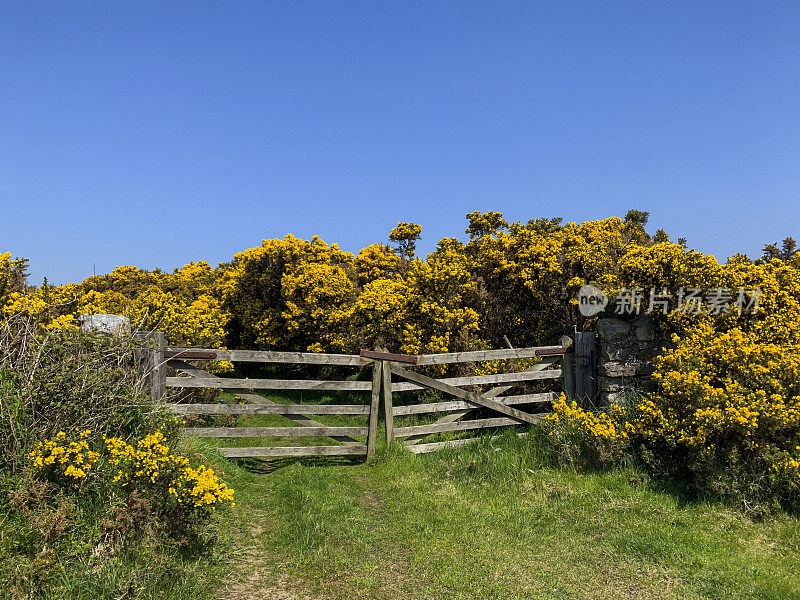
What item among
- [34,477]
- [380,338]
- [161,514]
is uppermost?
[380,338]

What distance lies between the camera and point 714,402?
7133mm

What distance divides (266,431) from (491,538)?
3865mm

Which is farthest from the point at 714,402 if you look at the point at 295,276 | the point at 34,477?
the point at 295,276

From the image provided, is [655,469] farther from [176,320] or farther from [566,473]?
[176,320]

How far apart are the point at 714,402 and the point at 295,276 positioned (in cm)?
1164

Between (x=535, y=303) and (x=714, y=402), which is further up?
(x=535, y=303)

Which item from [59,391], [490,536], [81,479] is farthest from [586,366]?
[59,391]

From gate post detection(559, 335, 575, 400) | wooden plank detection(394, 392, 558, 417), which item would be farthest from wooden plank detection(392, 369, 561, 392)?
wooden plank detection(394, 392, 558, 417)

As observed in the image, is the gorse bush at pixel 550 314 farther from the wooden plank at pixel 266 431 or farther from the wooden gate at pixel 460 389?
the wooden plank at pixel 266 431

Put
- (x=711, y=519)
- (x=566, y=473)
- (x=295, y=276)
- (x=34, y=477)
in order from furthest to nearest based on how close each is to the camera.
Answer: (x=295, y=276) < (x=566, y=473) < (x=711, y=519) < (x=34, y=477)

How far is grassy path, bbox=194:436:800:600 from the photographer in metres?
5.12

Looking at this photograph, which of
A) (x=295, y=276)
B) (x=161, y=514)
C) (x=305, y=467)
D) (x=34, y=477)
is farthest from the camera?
(x=295, y=276)

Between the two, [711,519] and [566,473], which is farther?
[566,473]

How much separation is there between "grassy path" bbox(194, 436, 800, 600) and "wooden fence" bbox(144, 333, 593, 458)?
0.54 meters
